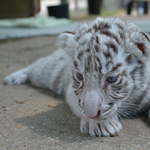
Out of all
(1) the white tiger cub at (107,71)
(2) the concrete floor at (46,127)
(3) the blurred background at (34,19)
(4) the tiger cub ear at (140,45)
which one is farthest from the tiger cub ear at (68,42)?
(3) the blurred background at (34,19)

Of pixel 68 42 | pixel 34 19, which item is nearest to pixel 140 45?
pixel 68 42

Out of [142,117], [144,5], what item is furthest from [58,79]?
[144,5]

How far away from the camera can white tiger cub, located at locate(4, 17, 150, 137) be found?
1827 millimetres

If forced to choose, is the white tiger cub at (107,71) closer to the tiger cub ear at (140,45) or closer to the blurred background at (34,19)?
the tiger cub ear at (140,45)

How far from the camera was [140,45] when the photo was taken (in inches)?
79.0

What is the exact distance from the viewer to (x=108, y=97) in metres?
1.86

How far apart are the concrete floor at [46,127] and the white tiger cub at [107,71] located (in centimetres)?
11

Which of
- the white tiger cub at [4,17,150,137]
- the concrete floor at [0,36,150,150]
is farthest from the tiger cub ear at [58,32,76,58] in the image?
the concrete floor at [0,36,150,150]

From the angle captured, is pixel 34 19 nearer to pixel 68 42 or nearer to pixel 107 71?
pixel 68 42

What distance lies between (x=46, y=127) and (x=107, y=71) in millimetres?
830

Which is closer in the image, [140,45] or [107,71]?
[107,71]

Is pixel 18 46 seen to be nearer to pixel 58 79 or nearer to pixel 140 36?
pixel 58 79

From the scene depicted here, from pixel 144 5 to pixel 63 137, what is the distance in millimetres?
13067

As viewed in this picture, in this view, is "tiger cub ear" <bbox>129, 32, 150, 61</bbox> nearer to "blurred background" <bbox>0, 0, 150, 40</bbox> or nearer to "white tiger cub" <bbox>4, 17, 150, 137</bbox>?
"white tiger cub" <bbox>4, 17, 150, 137</bbox>
